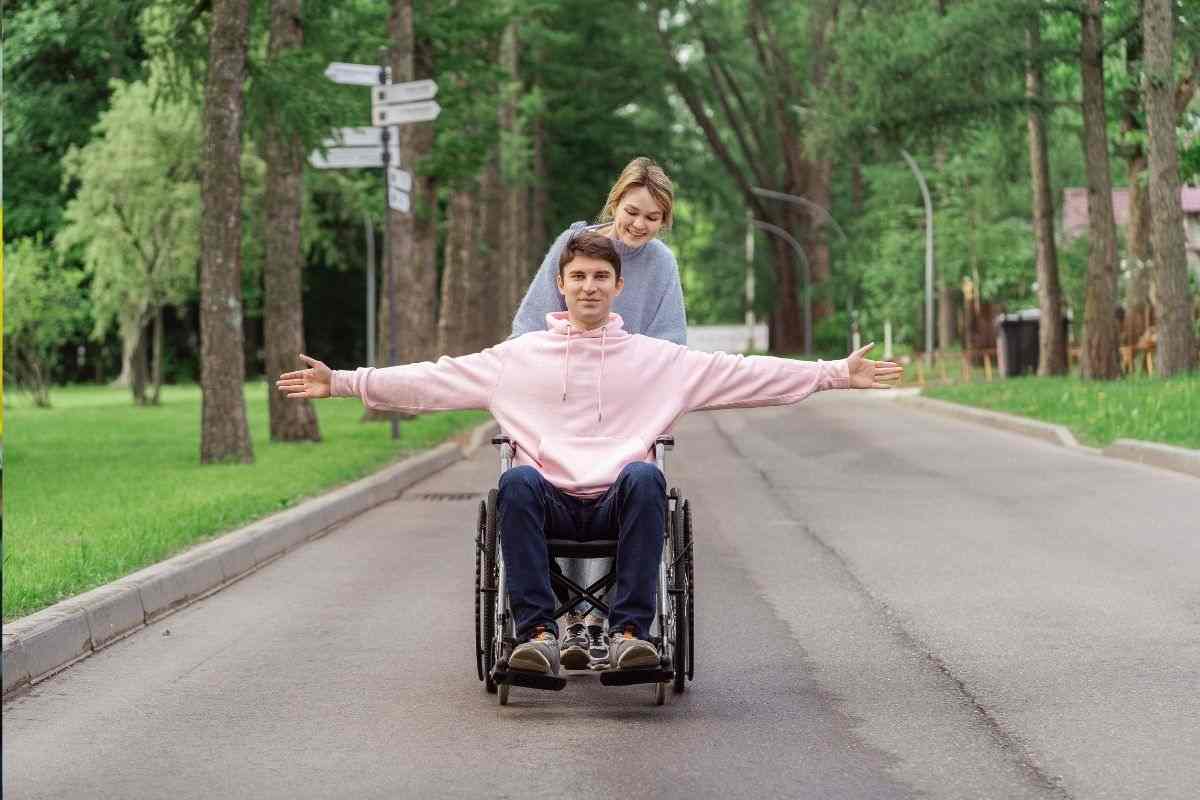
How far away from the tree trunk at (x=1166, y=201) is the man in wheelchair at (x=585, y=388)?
826 inches

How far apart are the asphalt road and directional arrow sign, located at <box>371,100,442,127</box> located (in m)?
9.20

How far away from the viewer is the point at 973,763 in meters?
5.52

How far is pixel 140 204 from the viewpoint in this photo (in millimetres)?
38406

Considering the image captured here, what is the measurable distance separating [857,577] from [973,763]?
179 inches

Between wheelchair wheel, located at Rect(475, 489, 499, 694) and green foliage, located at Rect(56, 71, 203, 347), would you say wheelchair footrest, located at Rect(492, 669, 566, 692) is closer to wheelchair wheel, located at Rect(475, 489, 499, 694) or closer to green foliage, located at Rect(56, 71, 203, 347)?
wheelchair wheel, located at Rect(475, 489, 499, 694)

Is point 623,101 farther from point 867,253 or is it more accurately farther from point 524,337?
point 524,337

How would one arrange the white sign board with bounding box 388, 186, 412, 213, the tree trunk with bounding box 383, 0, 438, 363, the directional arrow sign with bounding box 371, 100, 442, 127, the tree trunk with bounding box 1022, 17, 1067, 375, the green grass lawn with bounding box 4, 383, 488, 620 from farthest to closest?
1. the tree trunk with bounding box 1022, 17, 1067, 375
2. the tree trunk with bounding box 383, 0, 438, 363
3. the white sign board with bounding box 388, 186, 412, 213
4. the directional arrow sign with bounding box 371, 100, 442, 127
5. the green grass lawn with bounding box 4, 383, 488, 620

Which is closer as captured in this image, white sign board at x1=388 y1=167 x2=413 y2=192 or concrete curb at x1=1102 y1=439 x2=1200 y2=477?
concrete curb at x1=1102 y1=439 x2=1200 y2=477

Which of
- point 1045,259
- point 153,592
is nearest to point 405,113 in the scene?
point 153,592

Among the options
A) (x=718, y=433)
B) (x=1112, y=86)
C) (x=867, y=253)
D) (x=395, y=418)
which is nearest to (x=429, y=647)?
(x=395, y=418)

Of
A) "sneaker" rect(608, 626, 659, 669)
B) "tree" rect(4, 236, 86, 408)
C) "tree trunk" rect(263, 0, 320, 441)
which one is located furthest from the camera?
"tree" rect(4, 236, 86, 408)

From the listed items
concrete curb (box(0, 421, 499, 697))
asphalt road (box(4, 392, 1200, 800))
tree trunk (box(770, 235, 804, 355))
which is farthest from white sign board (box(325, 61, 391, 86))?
tree trunk (box(770, 235, 804, 355))

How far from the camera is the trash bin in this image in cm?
4047

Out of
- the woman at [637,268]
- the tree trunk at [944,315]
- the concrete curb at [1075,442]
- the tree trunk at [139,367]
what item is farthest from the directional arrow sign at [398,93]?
the tree trunk at [944,315]
